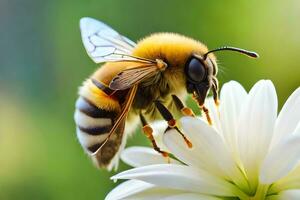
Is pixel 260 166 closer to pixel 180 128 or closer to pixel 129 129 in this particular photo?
pixel 180 128

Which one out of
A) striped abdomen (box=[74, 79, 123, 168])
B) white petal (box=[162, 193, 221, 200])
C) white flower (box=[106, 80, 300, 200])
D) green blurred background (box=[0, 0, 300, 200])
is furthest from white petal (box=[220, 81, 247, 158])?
green blurred background (box=[0, 0, 300, 200])

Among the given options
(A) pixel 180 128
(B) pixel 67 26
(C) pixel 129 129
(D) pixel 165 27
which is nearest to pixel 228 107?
(A) pixel 180 128

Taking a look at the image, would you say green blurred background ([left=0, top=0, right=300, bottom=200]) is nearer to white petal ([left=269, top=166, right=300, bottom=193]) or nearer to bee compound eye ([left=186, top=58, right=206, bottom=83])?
bee compound eye ([left=186, top=58, right=206, bottom=83])

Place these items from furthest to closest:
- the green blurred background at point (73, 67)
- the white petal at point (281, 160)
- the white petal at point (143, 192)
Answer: the green blurred background at point (73, 67) → the white petal at point (143, 192) → the white petal at point (281, 160)

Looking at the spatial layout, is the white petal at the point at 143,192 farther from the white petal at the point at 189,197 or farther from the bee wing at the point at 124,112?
the bee wing at the point at 124,112

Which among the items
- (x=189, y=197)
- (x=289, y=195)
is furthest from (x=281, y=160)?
(x=189, y=197)

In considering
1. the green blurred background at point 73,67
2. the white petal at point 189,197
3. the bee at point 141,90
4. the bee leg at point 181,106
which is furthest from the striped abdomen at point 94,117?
the green blurred background at point 73,67
